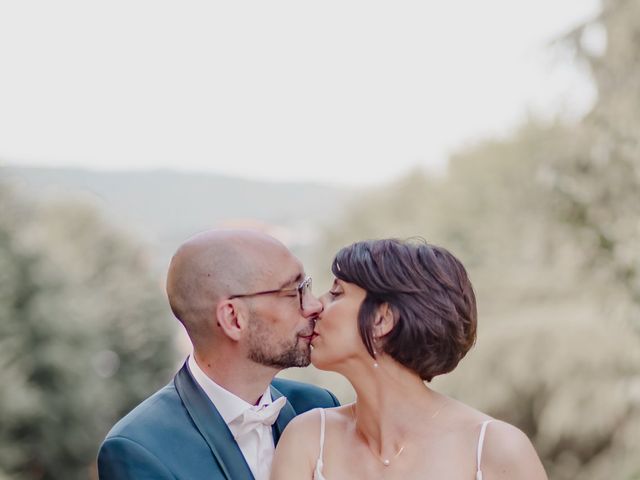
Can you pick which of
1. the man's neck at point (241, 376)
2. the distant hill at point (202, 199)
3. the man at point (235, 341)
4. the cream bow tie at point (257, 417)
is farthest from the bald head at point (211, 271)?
the distant hill at point (202, 199)

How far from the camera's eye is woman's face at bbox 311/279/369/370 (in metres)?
2.71

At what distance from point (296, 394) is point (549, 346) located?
925 centimetres

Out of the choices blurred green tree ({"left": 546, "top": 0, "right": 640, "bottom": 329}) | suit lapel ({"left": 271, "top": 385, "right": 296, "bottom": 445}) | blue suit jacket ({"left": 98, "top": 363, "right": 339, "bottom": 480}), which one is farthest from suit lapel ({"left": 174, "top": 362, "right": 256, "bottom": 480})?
blurred green tree ({"left": 546, "top": 0, "right": 640, "bottom": 329})

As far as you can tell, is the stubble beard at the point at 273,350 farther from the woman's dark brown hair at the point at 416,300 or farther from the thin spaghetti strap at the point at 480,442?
the thin spaghetti strap at the point at 480,442

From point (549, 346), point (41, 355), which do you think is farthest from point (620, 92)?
point (41, 355)

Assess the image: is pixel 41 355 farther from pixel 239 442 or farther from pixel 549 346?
pixel 239 442

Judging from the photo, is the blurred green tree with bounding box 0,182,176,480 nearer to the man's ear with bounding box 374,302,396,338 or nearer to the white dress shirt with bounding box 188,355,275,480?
the white dress shirt with bounding box 188,355,275,480

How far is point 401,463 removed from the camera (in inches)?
102

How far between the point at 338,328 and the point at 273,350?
35 centimetres

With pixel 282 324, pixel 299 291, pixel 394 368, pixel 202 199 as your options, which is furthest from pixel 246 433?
pixel 202 199

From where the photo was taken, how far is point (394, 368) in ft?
8.89

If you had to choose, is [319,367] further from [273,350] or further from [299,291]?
[299,291]

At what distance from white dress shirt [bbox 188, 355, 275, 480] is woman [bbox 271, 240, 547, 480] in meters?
0.26

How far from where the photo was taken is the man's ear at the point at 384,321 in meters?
2.65
